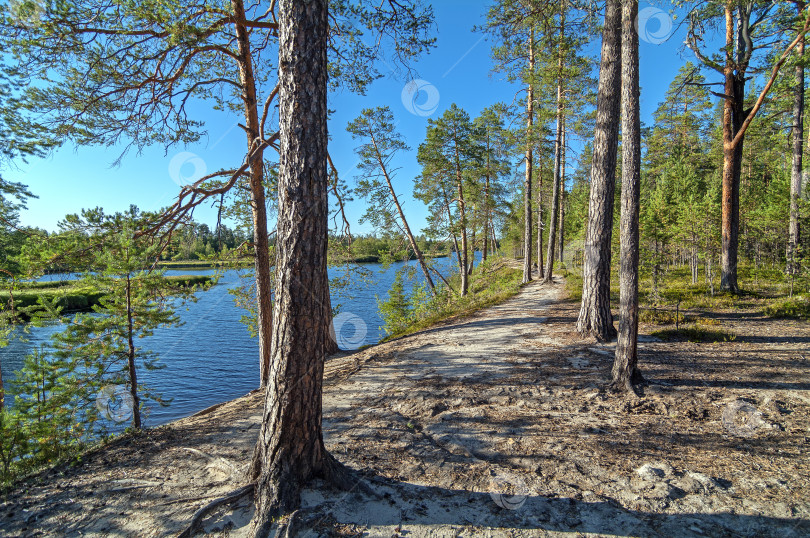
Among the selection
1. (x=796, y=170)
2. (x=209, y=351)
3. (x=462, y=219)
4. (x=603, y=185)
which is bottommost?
(x=209, y=351)

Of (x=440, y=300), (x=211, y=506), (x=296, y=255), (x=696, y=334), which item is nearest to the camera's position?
(x=211, y=506)

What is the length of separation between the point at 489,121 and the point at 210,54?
1647 centimetres

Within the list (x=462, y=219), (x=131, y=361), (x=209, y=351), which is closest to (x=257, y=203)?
(x=131, y=361)

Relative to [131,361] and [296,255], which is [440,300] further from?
[296,255]

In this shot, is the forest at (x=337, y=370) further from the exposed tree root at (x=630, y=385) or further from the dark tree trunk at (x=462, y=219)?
the dark tree trunk at (x=462, y=219)

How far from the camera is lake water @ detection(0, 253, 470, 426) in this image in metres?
11.4

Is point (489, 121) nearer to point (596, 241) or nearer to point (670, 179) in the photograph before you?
point (596, 241)

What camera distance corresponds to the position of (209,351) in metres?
18.0

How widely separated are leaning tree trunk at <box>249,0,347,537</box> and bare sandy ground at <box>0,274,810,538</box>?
35 cm

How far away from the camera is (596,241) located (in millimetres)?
7180

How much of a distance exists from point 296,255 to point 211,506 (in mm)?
2098

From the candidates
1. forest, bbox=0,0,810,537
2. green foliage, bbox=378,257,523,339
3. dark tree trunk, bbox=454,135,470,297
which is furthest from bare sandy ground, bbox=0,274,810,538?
dark tree trunk, bbox=454,135,470,297

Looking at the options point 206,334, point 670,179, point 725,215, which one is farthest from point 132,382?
point 670,179

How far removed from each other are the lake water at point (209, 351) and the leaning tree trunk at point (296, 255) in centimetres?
547
